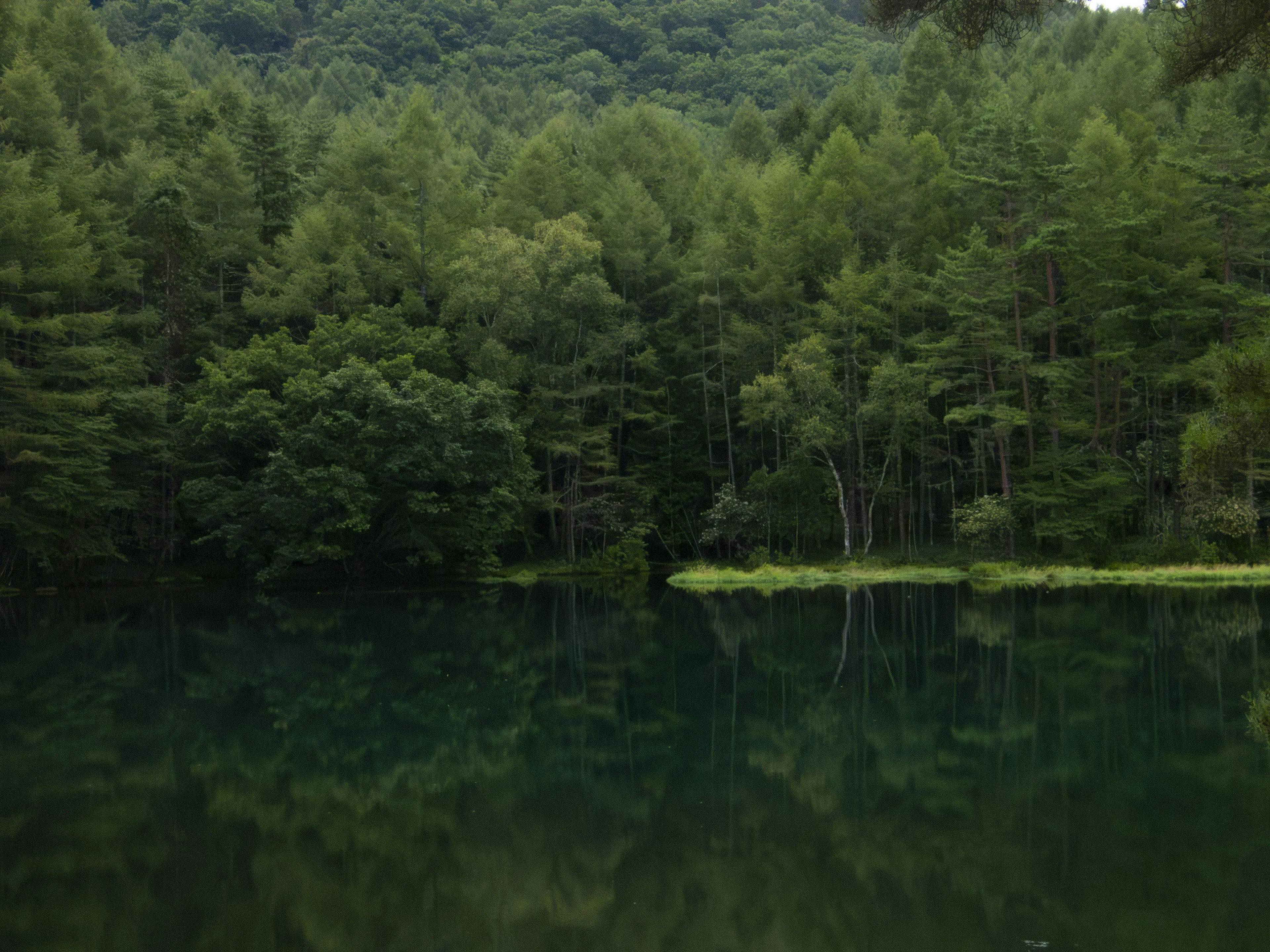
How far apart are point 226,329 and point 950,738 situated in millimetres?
30598

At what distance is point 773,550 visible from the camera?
33562mm

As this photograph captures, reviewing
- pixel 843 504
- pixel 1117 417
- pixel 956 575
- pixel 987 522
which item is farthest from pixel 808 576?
pixel 1117 417

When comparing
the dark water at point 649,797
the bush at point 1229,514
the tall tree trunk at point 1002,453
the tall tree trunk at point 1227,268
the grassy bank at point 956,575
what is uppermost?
the tall tree trunk at point 1227,268

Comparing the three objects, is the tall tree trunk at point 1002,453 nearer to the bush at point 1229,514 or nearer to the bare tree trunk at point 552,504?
the bush at point 1229,514

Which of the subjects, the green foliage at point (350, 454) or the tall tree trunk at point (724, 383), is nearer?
the green foliage at point (350, 454)

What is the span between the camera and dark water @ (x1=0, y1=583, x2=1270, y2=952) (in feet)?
16.9

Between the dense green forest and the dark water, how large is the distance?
1441 centimetres

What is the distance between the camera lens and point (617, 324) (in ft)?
111

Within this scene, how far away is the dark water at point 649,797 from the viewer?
514cm

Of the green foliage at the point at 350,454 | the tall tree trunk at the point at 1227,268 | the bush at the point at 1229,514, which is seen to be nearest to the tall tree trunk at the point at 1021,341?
the tall tree trunk at the point at 1227,268

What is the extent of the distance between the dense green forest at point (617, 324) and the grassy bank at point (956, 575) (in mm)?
1400

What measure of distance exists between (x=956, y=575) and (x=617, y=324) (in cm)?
1362

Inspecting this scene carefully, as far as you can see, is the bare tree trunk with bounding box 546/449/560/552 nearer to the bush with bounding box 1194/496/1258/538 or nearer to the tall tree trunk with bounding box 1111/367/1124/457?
the tall tree trunk with bounding box 1111/367/1124/457

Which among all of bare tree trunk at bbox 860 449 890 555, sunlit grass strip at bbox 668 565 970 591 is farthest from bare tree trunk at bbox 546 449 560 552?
bare tree trunk at bbox 860 449 890 555
